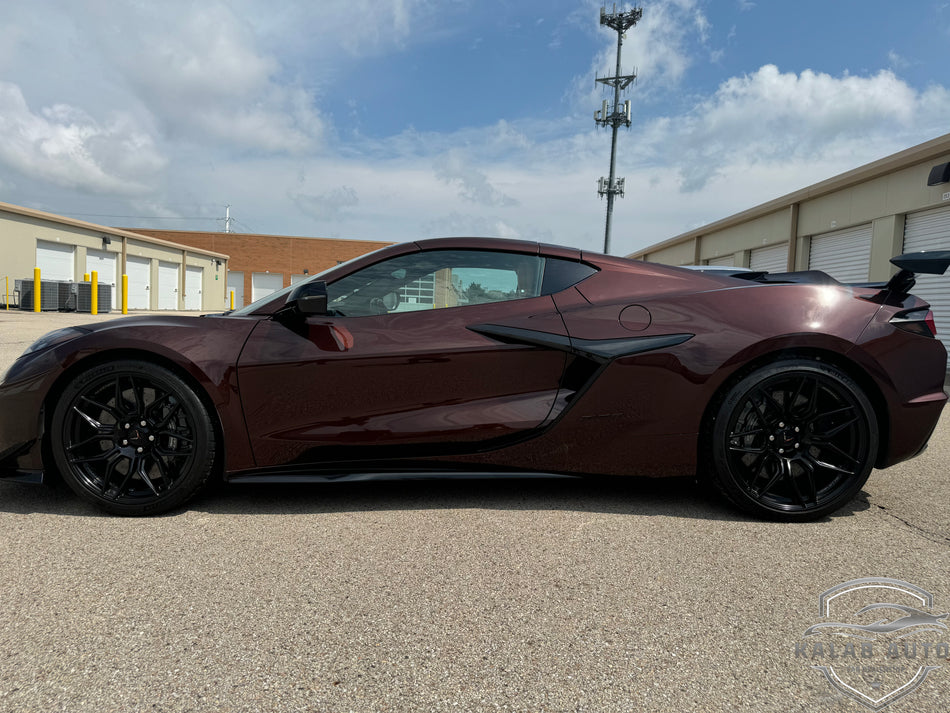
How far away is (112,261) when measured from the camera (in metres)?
28.8

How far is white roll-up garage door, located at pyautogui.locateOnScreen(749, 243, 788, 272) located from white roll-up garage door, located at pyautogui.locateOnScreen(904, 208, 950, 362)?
14.1 ft

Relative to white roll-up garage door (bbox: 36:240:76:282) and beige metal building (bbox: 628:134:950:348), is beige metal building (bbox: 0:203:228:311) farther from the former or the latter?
beige metal building (bbox: 628:134:950:348)

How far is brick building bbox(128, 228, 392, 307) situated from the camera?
44.9 meters

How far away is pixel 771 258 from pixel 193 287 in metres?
32.0

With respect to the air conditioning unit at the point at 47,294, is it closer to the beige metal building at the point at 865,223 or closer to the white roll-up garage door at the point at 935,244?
the beige metal building at the point at 865,223

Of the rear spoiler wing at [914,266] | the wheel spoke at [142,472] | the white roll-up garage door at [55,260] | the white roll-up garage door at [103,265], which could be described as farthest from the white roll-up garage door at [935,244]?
the white roll-up garage door at [103,265]

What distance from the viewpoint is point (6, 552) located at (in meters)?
2.22

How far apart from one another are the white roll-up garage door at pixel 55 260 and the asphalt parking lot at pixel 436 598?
26.6 meters

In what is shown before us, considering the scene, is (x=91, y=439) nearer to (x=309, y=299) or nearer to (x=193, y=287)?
(x=309, y=299)

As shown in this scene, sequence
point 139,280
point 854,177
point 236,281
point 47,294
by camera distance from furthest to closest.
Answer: point 236,281 < point 139,280 < point 47,294 < point 854,177

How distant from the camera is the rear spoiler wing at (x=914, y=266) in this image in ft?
8.34

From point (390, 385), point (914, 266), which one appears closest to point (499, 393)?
point (390, 385)

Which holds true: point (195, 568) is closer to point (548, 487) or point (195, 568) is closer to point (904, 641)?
point (548, 487)

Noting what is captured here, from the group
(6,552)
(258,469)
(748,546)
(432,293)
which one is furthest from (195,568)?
(748,546)
